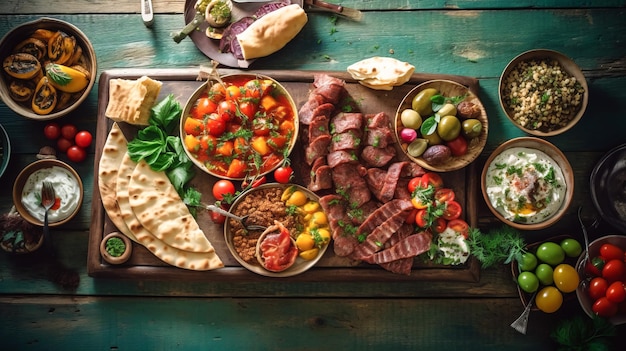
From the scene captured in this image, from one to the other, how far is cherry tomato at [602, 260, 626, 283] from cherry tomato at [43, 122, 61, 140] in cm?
473

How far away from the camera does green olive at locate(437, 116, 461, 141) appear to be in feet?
13.9

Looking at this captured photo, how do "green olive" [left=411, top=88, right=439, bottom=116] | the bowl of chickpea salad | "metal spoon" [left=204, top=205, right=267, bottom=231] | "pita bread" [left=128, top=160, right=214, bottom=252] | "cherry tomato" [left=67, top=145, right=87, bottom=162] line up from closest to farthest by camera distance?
"metal spoon" [left=204, top=205, right=267, bottom=231] < "pita bread" [left=128, top=160, right=214, bottom=252] < "green olive" [left=411, top=88, right=439, bottom=116] < the bowl of chickpea salad < "cherry tomato" [left=67, top=145, right=87, bottom=162]

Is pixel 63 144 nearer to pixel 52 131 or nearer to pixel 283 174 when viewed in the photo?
pixel 52 131

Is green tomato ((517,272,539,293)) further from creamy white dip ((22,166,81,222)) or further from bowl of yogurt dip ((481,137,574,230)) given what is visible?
creamy white dip ((22,166,81,222))

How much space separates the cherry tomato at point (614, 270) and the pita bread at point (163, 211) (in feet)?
10.5

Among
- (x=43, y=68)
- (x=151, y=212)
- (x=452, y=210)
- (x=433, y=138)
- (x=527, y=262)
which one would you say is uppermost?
(x=43, y=68)

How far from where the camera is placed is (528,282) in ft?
14.2

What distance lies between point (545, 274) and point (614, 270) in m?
0.53

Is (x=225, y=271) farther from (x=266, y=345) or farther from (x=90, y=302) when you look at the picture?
(x=90, y=302)

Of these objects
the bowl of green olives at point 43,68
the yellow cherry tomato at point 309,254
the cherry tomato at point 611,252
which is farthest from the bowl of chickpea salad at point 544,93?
the bowl of green olives at point 43,68

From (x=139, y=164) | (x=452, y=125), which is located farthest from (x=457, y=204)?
(x=139, y=164)

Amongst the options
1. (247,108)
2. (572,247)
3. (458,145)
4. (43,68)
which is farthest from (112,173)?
(572,247)

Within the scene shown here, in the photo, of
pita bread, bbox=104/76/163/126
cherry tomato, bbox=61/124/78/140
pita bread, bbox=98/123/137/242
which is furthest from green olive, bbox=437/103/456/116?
cherry tomato, bbox=61/124/78/140

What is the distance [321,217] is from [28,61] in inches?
106
